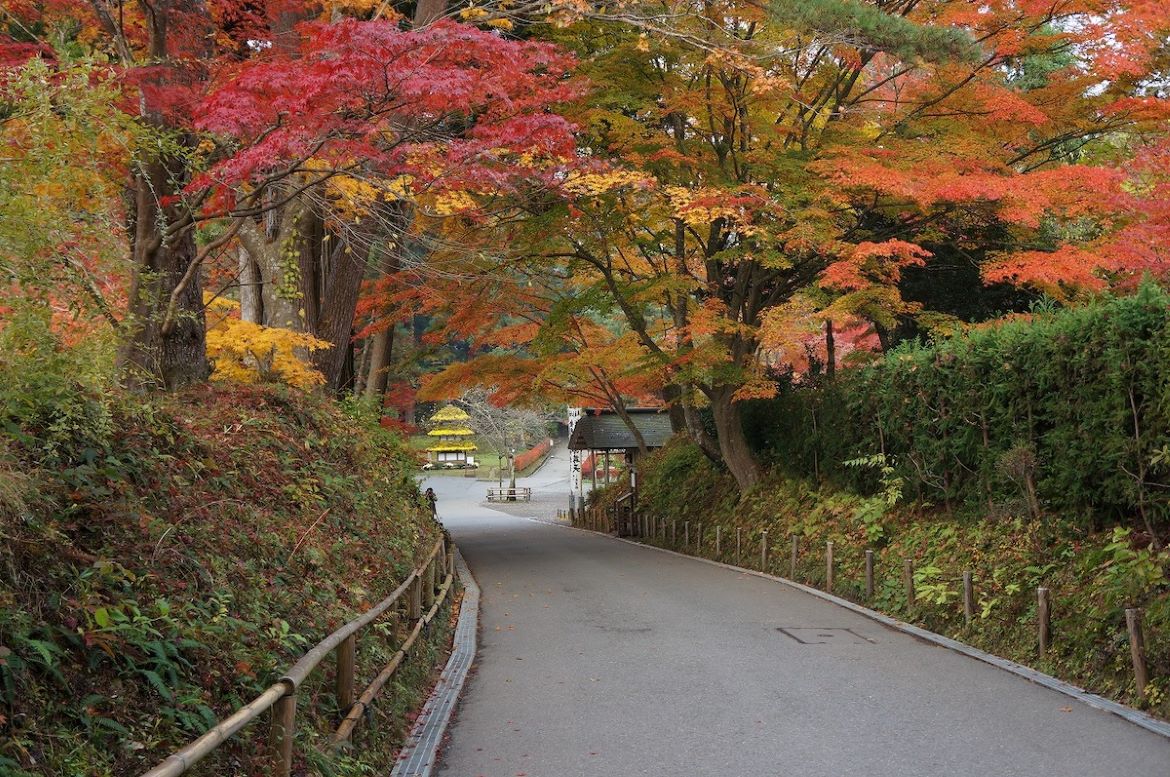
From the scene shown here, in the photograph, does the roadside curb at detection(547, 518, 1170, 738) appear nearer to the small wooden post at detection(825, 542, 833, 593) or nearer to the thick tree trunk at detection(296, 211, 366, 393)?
the small wooden post at detection(825, 542, 833, 593)

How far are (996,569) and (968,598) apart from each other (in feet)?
1.56

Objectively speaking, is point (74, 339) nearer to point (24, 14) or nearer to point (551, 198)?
point (24, 14)

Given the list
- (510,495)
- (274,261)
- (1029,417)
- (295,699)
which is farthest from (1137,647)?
(510,495)

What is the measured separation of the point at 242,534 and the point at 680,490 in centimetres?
1932

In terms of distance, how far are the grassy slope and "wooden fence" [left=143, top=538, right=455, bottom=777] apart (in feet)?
0.44

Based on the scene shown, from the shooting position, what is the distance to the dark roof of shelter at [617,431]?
34219 mm

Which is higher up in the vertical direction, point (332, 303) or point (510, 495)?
point (332, 303)

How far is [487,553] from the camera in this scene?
23.4 meters

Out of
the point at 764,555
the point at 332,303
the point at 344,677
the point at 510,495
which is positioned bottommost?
the point at 510,495

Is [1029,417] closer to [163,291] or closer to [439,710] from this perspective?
[439,710]

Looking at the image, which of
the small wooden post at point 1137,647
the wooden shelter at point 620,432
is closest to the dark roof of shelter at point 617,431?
the wooden shelter at point 620,432

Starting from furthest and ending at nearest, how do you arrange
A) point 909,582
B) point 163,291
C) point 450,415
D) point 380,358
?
point 450,415 < point 380,358 < point 909,582 < point 163,291

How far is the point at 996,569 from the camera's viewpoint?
35.4 feet

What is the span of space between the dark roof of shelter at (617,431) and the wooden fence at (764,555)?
2.36 meters
